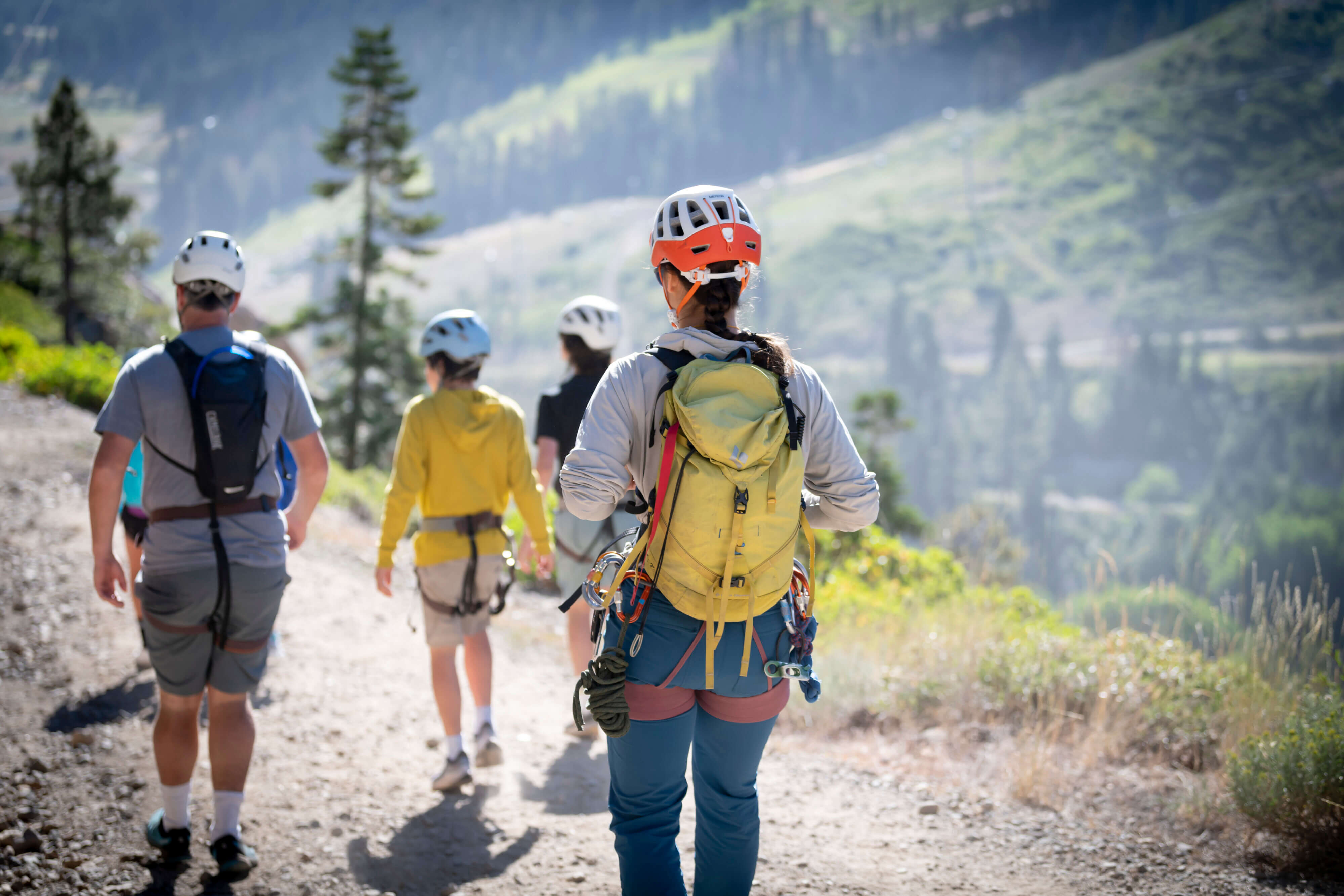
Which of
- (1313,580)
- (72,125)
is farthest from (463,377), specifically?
(72,125)

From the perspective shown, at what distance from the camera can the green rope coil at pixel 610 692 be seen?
2.57 metres

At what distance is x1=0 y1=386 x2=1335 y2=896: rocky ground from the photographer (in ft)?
13.4

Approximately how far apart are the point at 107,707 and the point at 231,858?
2379 millimetres

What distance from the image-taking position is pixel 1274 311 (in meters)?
198

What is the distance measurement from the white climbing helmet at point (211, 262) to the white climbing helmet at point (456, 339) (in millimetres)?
991

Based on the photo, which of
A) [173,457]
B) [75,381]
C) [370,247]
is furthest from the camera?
[370,247]

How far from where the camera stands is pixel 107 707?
18.5 ft

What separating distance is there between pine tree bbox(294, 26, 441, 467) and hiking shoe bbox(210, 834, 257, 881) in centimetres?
2749

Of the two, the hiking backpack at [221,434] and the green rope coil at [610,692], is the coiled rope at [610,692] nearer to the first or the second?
the green rope coil at [610,692]

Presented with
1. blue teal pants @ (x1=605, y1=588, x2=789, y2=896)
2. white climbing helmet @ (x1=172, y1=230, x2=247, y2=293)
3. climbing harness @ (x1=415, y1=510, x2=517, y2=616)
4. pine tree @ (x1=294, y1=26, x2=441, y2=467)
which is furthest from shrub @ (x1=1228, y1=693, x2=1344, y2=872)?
pine tree @ (x1=294, y1=26, x2=441, y2=467)

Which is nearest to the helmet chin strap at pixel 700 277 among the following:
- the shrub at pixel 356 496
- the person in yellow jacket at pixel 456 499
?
the person in yellow jacket at pixel 456 499

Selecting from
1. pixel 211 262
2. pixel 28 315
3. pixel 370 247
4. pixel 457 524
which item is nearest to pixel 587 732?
pixel 457 524

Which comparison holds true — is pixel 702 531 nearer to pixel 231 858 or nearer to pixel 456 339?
pixel 456 339

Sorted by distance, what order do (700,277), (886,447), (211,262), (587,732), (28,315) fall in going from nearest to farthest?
1. (700,277)
2. (211,262)
3. (587,732)
4. (28,315)
5. (886,447)
